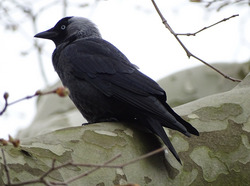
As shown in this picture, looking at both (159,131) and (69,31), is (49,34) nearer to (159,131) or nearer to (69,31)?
(69,31)

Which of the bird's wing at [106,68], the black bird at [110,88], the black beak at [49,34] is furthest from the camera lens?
the black beak at [49,34]

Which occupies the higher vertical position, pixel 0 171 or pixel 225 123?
pixel 0 171

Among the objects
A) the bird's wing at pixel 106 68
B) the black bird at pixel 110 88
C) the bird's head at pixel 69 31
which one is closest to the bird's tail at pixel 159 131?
the black bird at pixel 110 88

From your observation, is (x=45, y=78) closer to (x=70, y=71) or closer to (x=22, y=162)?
(x=70, y=71)

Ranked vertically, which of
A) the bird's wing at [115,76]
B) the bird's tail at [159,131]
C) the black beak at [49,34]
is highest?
the black beak at [49,34]

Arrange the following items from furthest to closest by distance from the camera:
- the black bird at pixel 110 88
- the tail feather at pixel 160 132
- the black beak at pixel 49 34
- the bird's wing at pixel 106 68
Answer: the black beak at pixel 49 34 → the bird's wing at pixel 106 68 → the black bird at pixel 110 88 → the tail feather at pixel 160 132

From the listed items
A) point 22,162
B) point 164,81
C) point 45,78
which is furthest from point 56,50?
point 45,78

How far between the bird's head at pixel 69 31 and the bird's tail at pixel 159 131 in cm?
161

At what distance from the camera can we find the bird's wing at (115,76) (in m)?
3.29

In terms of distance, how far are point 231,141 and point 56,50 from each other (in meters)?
1.81

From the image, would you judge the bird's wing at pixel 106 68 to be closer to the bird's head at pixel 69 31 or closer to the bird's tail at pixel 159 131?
the bird's tail at pixel 159 131

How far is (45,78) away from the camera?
8289mm

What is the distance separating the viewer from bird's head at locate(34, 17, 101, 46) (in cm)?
460

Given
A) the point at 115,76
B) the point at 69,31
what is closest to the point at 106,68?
the point at 115,76
